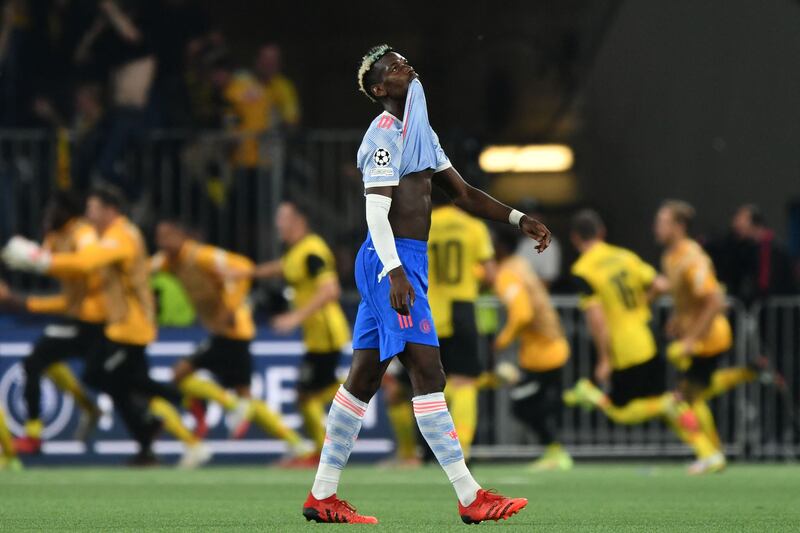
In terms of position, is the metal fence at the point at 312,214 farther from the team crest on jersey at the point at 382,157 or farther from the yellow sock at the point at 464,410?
the team crest on jersey at the point at 382,157

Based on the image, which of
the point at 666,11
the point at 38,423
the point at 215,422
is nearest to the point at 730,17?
the point at 666,11

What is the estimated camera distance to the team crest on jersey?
8500 millimetres

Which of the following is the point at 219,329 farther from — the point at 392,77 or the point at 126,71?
the point at 392,77

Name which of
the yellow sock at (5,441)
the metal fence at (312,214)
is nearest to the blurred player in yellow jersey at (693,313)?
the metal fence at (312,214)

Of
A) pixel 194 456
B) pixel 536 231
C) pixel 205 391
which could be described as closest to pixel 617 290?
pixel 205 391

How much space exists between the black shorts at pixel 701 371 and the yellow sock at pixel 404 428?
95.8 inches

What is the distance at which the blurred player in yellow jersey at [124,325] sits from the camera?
15.5 meters

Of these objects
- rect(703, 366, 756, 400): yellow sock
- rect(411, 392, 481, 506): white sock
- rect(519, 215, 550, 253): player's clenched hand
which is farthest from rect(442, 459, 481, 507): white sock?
rect(703, 366, 756, 400): yellow sock

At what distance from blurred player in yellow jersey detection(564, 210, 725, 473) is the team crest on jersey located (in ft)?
22.8

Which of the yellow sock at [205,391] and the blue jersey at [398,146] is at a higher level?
the blue jersey at [398,146]

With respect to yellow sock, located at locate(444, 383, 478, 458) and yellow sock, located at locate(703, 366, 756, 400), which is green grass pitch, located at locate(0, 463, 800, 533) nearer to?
yellow sock, located at locate(444, 383, 478, 458)

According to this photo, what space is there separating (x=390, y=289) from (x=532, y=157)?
11.4m

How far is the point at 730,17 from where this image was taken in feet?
65.0

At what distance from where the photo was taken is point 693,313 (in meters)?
15.5
